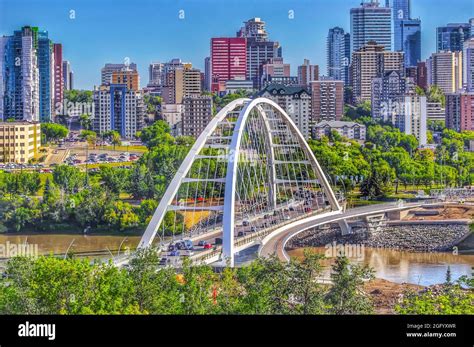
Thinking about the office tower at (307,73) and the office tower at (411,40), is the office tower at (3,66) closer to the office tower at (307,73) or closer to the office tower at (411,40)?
the office tower at (307,73)

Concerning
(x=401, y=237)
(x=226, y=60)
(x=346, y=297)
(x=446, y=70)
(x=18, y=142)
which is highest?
(x=226, y=60)

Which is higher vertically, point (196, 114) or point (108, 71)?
point (108, 71)

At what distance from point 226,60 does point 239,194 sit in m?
14.8

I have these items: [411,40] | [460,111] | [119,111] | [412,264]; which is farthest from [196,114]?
[411,40]

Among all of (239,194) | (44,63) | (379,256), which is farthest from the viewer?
(44,63)

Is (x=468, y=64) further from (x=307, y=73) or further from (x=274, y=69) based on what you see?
(x=274, y=69)

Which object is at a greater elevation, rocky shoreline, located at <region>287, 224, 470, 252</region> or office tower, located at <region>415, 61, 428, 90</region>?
office tower, located at <region>415, 61, 428, 90</region>

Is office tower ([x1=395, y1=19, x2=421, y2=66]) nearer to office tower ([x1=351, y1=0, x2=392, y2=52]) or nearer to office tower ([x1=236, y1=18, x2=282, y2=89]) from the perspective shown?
office tower ([x1=351, y1=0, x2=392, y2=52])

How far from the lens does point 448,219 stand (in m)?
13.9

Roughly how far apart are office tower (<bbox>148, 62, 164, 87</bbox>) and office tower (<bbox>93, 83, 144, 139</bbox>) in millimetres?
6532

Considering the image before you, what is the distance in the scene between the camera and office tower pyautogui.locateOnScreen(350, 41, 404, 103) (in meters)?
28.0

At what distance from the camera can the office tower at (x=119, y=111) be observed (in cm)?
2180

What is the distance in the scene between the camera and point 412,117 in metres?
22.7

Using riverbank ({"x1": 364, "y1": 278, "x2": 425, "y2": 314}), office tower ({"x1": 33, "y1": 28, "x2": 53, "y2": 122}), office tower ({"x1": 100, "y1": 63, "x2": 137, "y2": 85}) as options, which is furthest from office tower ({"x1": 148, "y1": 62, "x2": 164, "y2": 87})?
riverbank ({"x1": 364, "y1": 278, "x2": 425, "y2": 314})
